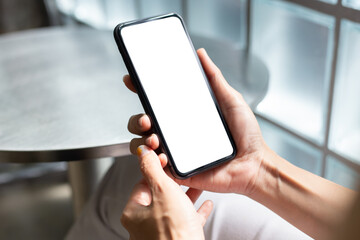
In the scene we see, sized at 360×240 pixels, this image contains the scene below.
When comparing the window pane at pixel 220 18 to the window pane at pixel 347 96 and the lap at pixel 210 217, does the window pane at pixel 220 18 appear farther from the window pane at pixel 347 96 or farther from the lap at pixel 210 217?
the lap at pixel 210 217

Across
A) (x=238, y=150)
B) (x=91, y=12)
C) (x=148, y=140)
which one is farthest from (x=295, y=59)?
(x=91, y=12)

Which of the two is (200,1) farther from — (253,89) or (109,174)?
(109,174)

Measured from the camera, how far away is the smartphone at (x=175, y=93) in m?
0.53

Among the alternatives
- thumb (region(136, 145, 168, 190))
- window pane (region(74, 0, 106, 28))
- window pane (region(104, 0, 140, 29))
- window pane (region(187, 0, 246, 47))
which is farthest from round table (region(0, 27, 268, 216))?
window pane (region(74, 0, 106, 28))

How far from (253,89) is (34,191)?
2.81ft

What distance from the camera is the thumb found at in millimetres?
465

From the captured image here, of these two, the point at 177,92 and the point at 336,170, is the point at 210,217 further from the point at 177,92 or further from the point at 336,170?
the point at 336,170

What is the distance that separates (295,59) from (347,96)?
0.56 ft

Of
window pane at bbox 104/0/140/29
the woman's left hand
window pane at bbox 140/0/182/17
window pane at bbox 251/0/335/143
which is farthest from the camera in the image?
window pane at bbox 104/0/140/29

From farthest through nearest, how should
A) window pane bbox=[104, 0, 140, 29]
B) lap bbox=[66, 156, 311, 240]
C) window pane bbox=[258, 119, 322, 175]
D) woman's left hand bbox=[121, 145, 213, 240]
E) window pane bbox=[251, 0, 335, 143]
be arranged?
window pane bbox=[104, 0, 140, 29], window pane bbox=[258, 119, 322, 175], window pane bbox=[251, 0, 335, 143], lap bbox=[66, 156, 311, 240], woman's left hand bbox=[121, 145, 213, 240]

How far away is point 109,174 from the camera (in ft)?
2.32

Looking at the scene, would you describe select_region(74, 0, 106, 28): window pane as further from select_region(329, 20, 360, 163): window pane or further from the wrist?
the wrist

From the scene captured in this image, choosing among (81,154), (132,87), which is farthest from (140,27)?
(81,154)

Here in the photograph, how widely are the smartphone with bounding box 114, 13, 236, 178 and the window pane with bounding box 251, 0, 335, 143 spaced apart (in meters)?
0.40
